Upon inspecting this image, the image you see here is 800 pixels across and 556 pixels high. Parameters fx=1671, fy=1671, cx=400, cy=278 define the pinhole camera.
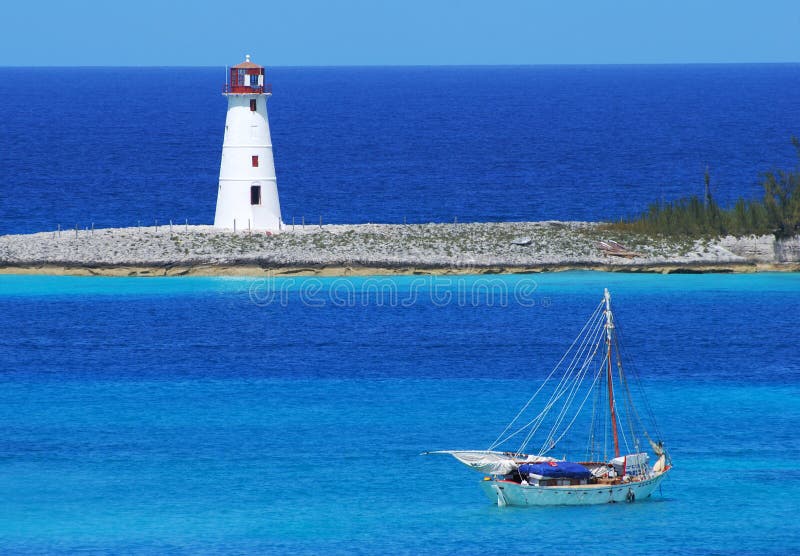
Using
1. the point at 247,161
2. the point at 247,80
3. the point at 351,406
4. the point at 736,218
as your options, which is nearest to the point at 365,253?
the point at 247,161

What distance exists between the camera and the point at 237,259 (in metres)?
79.4

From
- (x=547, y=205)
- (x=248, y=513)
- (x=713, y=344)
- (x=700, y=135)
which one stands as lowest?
(x=248, y=513)

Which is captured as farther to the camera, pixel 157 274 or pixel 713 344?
pixel 157 274

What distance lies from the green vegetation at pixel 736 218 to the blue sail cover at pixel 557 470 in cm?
3966

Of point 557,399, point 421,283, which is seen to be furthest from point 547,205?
point 557,399

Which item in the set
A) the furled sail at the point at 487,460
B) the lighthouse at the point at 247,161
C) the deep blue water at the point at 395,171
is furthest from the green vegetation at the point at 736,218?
the furled sail at the point at 487,460

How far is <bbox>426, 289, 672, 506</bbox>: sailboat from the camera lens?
4538cm

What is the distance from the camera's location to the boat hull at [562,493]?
45.1 m

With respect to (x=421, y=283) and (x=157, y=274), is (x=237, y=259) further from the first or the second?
(x=421, y=283)

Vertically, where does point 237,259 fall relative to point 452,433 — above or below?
above

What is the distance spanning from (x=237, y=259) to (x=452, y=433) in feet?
97.5

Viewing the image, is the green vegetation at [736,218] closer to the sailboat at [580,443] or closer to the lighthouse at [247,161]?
the lighthouse at [247,161]

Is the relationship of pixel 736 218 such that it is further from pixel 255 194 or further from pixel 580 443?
pixel 580 443

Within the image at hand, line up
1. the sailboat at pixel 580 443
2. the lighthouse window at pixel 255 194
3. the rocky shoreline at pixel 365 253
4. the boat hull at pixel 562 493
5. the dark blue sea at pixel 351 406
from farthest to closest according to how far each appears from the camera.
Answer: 1. the lighthouse window at pixel 255 194
2. the rocky shoreline at pixel 365 253
3. the sailboat at pixel 580 443
4. the boat hull at pixel 562 493
5. the dark blue sea at pixel 351 406
